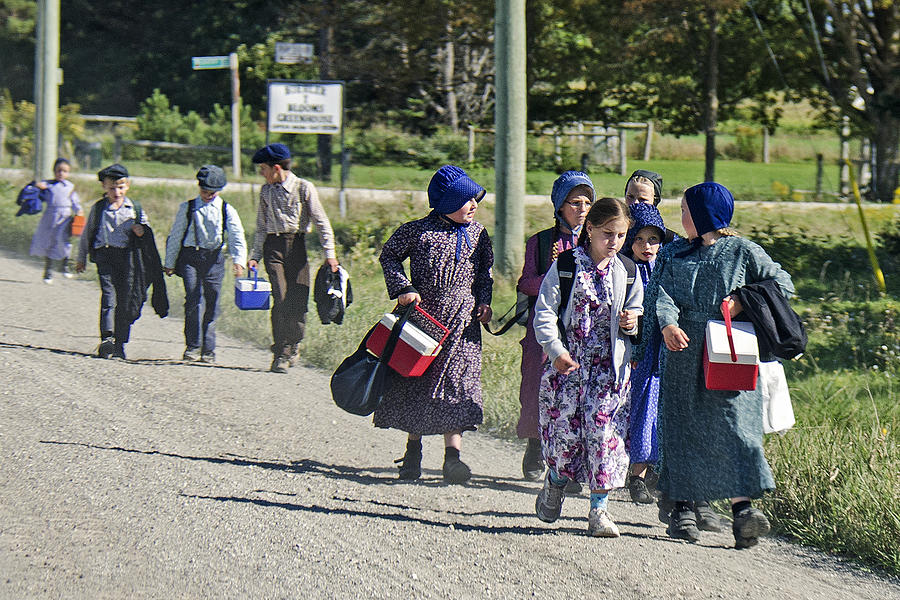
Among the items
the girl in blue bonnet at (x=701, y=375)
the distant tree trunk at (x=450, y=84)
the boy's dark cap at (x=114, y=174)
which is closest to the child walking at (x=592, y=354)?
the girl in blue bonnet at (x=701, y=375)

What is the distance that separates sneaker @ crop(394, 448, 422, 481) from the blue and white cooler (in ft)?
10.3

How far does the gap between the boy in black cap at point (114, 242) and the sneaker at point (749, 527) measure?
19.9 feet

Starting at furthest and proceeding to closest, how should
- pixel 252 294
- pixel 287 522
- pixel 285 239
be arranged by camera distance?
pixel 285 239
pixel 252 294
pixel 287 522

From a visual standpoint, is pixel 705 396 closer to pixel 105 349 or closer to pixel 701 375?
pixel 701 375

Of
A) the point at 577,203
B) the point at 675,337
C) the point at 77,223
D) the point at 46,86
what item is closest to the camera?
the point at 675,337

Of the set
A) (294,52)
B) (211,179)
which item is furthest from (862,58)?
(211,179)

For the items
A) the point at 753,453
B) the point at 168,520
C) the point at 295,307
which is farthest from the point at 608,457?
the point at 295,307

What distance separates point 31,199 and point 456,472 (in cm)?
985

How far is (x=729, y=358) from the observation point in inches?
200

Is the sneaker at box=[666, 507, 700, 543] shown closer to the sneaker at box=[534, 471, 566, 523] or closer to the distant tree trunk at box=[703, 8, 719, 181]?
the sneaker at box=[534, 471, 566, 523]

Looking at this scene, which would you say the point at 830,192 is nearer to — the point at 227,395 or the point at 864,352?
the point at 864,352

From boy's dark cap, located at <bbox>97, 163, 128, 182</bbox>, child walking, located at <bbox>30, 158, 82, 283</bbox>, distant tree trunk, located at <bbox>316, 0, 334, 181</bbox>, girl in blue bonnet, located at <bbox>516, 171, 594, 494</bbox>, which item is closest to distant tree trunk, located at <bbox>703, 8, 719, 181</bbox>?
distant tree trunk, located at <bbox>316, 0, 334, 181</bbox>

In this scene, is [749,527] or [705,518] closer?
[749,527]

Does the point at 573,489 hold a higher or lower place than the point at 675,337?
lower
